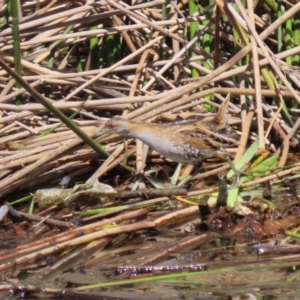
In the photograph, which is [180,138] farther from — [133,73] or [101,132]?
[133,73]

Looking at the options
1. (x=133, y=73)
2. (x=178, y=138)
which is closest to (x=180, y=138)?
(x=178, y=138)

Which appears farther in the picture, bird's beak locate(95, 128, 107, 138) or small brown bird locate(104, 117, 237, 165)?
bird's beak locate(95, 128, 107, 138)

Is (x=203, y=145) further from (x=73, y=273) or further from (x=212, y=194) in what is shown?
(x=73, y=273)

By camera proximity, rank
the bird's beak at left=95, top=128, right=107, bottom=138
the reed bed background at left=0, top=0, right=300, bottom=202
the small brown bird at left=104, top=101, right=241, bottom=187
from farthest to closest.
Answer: the reed bed background at left=0, top=0, right=300, bottom=202
the bird's beak at left=95, top=128, right=107, bottom=138
the small brown bird at left=104, top=101, right=241, bottom=187

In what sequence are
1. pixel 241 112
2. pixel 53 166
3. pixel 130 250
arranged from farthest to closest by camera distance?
pixel 241 112 < pixel 53 166 < pixel 130 250

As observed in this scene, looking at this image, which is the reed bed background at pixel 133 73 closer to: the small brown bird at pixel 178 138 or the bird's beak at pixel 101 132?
→ the bird's beak at pixel 101 132

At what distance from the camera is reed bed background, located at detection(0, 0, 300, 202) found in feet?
18.4

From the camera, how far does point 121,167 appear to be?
18.6 ft

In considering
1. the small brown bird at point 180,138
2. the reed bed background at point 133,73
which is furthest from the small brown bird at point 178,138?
the reed bed background at point 133,73

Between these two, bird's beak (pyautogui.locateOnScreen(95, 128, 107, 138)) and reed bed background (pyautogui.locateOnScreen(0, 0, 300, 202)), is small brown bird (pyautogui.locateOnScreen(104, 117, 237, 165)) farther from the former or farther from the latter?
reed bed background (pyautogui.locateOnScreen(0, 0, 300, 202))

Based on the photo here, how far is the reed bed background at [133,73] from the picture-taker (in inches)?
220

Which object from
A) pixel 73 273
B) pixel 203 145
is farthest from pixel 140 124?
pixel 73 273

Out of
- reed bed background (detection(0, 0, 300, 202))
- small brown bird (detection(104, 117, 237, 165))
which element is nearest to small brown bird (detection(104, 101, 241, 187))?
small brown bird (detection(104, 117, 237, 165))

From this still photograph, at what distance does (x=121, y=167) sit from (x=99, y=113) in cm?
70
